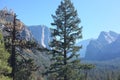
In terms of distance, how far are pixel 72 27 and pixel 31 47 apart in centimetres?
1285

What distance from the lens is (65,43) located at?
1527 inches

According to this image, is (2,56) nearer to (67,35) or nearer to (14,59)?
(14,59)

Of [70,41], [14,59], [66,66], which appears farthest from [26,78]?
[70,41]

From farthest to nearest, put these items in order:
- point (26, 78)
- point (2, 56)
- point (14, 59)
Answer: point (26, 78), point (14, 59), point (2, 56)

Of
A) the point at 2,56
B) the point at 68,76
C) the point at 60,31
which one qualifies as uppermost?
the point at 60,31

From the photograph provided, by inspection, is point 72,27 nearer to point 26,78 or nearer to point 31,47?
point 26,78

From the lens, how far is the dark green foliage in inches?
1505

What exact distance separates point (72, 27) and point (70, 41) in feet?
5.45

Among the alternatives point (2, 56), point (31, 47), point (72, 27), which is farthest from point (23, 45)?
point (72, 27)

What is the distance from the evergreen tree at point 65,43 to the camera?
125ft

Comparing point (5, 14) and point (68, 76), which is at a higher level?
point (5, 14)

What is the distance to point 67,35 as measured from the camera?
129 ft

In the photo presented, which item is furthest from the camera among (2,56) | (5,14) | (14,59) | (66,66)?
(66,66)

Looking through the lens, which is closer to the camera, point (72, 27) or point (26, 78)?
point (26, 78)
